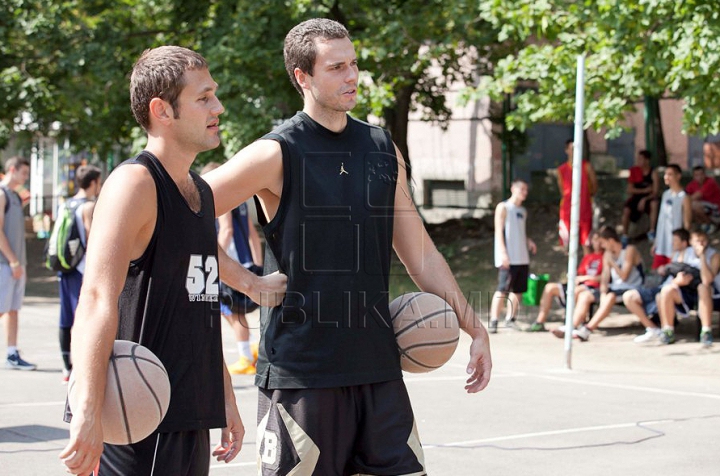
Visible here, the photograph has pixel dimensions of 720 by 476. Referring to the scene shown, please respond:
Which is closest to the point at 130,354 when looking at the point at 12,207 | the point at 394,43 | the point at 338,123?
the point at 338,123

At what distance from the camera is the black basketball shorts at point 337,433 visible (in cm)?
383

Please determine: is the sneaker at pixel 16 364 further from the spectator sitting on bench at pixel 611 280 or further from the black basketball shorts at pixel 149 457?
the black basketball shorts at pixel 149 457

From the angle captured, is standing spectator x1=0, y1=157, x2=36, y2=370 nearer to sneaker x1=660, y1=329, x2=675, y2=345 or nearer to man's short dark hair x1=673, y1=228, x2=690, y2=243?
sneaker x1=660, y1=329, x2=675, y2=345

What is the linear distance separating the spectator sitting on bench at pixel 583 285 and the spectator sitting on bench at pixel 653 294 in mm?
A: 718

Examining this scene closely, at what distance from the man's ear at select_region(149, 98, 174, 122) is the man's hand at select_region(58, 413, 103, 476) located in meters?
1.00

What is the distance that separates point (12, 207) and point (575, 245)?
5.90 m

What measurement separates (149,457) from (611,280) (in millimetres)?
11330

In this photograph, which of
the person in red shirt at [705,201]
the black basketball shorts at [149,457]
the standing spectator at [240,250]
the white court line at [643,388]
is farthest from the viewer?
the person in red shirt at [705,201]

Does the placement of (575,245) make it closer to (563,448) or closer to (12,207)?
(563,448)

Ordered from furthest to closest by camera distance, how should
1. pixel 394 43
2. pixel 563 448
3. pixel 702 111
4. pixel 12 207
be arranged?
pixel 394 43, pixel 702 111, pixel 12 207, pixel 563 448

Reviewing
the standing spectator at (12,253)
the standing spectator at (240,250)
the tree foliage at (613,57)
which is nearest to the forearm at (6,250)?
the standing spectator at (12,253)

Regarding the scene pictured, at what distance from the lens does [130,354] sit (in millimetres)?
3219

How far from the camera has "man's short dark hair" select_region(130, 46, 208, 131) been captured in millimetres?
3438

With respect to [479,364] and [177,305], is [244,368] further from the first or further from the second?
[177,305]
